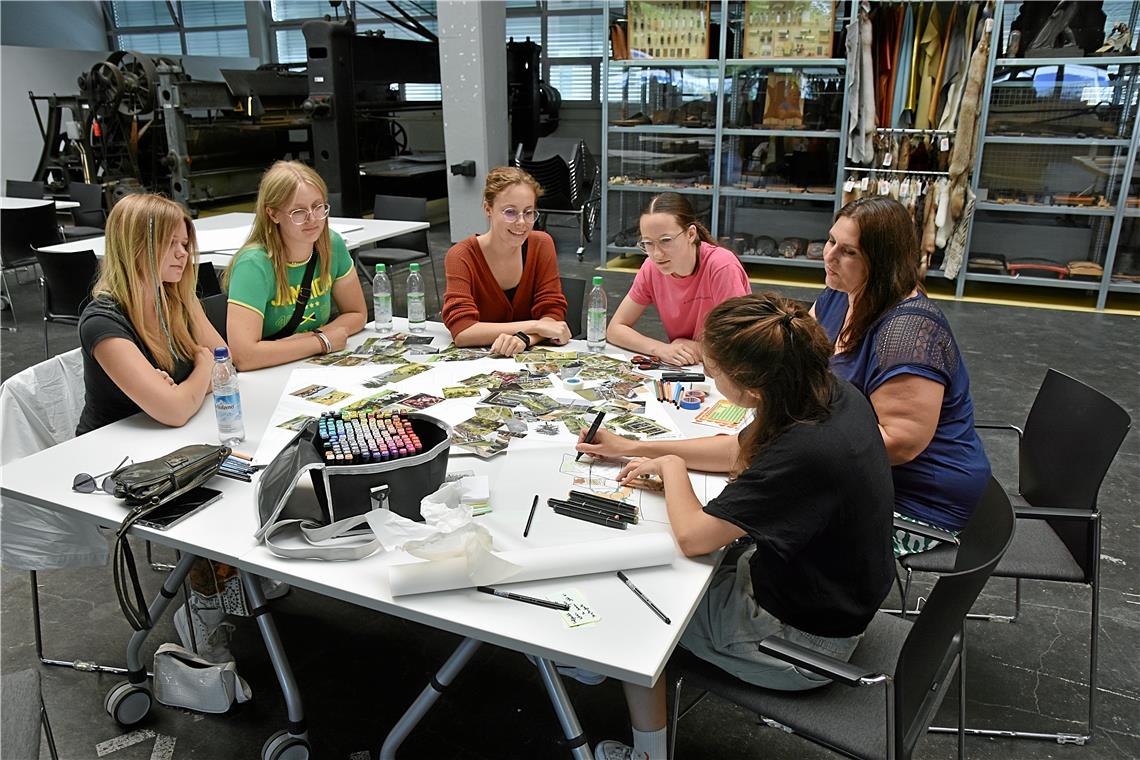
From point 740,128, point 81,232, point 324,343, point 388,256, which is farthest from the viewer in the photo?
point 740,128

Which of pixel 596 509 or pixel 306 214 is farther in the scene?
pixel 306 214

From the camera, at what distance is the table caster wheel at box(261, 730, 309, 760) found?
74.0 inches

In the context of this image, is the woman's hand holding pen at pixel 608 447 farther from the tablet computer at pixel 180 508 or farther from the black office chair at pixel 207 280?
the black office chair at pixel 207 280

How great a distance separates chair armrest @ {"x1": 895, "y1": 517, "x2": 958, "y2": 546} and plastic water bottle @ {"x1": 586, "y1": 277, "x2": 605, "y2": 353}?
1.29 metres

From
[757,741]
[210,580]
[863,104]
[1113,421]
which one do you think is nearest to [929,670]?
[757,741]

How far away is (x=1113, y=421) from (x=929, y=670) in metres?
0.97

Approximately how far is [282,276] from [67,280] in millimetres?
2343

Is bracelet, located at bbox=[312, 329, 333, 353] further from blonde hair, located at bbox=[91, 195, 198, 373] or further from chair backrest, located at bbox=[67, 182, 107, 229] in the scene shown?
chair backrest, located at bbox=[67, 182, 107, 229]

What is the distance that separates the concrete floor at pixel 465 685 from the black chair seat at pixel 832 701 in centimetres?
51

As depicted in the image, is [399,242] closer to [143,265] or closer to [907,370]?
[143,265]

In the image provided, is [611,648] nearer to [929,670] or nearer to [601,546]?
[601,546]

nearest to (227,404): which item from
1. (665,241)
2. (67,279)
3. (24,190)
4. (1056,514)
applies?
(665,241)

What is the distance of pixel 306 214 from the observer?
270 centimetres

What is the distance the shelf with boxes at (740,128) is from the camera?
21.4 ft
